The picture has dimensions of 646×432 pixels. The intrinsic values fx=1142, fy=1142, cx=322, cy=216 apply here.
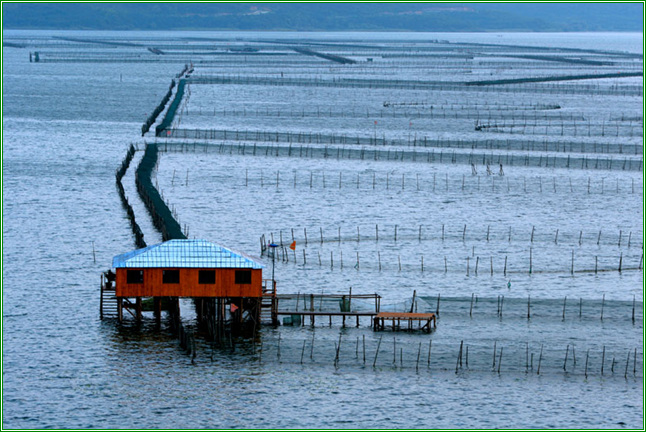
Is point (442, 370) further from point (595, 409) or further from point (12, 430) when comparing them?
point (12, 430)

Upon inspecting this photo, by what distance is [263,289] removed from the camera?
63.4 metres

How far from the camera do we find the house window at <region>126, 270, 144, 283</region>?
199 ft

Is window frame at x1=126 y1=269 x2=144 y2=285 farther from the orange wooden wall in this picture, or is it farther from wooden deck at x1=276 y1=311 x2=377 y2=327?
wooden deck at x1=276 y1=311 x2=377 y2=327

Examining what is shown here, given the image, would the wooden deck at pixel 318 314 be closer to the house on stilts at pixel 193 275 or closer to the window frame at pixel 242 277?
the house on stilts at pixel 193 275

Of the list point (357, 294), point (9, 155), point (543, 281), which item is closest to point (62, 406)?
point (357, 294)

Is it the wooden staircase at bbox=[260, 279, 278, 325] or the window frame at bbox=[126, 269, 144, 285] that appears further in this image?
the wooden staircase at bbox=[260, 279, 278, 325]

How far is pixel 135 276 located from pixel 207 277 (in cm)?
389

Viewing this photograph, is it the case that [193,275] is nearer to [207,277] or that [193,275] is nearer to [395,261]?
[207,277]

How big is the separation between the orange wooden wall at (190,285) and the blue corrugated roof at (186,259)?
305mm

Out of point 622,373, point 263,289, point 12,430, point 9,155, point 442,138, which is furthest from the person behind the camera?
point 442,138

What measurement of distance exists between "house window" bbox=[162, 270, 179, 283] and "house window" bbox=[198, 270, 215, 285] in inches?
48.8

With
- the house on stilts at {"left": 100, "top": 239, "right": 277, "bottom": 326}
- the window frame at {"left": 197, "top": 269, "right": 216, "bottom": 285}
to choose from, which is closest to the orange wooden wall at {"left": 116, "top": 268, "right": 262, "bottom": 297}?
the house on stilts at {"left": 100, "top": 239, "right": 277, "bottom": 326}

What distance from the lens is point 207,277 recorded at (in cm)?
6044

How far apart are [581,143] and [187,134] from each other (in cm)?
4885
